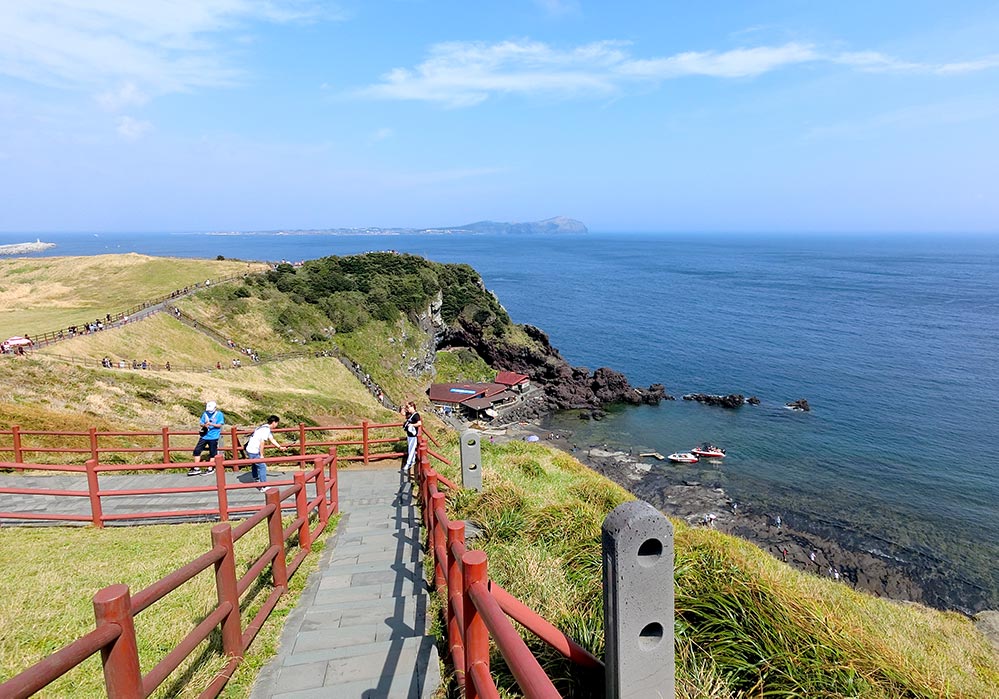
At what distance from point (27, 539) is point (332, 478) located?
4265mm

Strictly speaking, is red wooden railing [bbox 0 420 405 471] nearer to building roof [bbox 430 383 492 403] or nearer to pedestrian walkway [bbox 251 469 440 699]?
pedestrian walkway [bbox 251 469 440 699]

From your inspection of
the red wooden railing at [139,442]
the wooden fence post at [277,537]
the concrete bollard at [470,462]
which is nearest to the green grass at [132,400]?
the red wooden railing at [139,442]

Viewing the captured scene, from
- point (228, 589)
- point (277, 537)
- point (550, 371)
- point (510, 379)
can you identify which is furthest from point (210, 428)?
point (550, 371)

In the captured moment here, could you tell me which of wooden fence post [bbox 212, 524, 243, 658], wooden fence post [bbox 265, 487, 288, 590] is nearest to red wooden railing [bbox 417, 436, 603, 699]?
wooden fence post [bbox 212, 524, 243, 658]

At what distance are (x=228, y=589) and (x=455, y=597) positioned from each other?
177cm

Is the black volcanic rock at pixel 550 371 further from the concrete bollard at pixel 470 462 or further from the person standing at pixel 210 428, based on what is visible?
the concrete bollard at pixel 470 462

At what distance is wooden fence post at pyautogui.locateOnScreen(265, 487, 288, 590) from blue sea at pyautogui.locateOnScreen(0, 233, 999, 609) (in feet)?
86.8

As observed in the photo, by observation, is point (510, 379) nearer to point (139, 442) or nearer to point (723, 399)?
point (723, 399)

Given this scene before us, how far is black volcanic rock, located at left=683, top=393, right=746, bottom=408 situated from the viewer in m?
49.7

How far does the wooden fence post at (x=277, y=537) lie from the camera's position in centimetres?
578

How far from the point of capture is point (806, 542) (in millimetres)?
26734

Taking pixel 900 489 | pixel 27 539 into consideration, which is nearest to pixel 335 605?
pixel 27 539

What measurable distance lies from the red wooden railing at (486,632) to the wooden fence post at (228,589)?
1.66 m

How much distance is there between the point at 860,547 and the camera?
2631cm
